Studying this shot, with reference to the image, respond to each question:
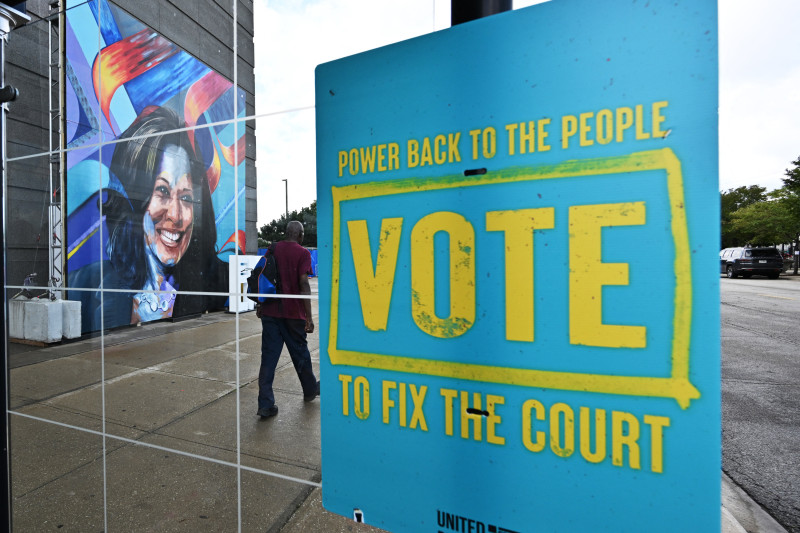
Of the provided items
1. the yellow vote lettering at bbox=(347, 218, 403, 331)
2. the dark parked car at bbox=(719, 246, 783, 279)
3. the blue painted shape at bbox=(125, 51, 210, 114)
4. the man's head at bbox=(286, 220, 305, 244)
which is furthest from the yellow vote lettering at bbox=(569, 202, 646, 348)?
the dark parked car at bbox=(719, 246, 783, 279)

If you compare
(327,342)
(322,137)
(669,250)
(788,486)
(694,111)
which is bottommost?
(788,486)

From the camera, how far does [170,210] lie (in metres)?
6.04

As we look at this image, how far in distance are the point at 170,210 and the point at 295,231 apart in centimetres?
427

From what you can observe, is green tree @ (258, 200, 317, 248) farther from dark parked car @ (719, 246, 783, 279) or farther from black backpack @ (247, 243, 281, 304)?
dark parked car @ (719, 246, 783, 279)

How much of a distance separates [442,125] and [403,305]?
547 millimetres

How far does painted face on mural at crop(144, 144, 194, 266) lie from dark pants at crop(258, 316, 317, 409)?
3508mm

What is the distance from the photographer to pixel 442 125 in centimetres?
114

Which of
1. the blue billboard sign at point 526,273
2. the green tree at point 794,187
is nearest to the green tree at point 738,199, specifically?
the green tree at point 794,187

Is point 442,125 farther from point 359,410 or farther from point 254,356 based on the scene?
point 254,356

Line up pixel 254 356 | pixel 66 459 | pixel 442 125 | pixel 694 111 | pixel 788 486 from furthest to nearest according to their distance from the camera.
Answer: pixel 254 356
pixel 66 459
pixel 788 486
pixel 442 125
pixel 694 111

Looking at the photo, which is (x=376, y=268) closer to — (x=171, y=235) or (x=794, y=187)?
(x=171, y=235)

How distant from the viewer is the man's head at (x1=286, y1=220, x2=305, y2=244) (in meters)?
2.73

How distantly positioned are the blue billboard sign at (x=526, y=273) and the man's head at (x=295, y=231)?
145 centimetres

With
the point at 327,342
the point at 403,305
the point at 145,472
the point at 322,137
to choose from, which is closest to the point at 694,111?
the point at 403,305
